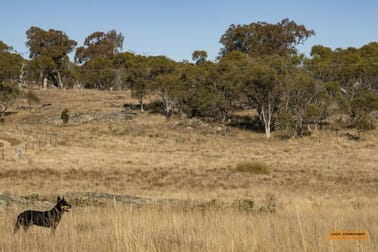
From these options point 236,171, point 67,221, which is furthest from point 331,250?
point 236,171

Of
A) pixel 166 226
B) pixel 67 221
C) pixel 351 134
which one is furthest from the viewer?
pixel 351 134

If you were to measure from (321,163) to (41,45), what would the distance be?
302ft

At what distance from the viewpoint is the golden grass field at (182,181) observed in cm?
517

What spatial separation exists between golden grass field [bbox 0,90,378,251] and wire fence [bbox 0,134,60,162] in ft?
0.46

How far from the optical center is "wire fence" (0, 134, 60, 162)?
3506 centimetres

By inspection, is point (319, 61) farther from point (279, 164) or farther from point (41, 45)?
point (41, 45)

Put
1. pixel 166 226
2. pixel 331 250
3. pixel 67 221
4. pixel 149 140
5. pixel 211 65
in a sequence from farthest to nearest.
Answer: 1. pixel 211 65
2. pixel 149 140
3. pixel 67 221
4. pixel 166 226
5. pixel 331 250

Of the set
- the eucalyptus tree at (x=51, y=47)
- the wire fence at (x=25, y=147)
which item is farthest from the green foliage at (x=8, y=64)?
the wire fence at (x=25, y=147)

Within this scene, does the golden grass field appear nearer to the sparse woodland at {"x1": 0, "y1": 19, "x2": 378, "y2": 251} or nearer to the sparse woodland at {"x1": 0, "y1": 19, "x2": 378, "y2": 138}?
the sparse woodland at {"x1": 0, "y1": 19, "x2": 378, "y2": 251}

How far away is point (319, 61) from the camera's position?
84.5m

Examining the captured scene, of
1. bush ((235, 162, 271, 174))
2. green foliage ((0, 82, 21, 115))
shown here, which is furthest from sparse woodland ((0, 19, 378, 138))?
bush ((235, 162, 271, 174))

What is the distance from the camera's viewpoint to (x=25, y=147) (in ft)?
132

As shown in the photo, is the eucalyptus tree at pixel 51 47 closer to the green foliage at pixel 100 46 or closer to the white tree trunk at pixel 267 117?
the green foliage at pixel 100 46

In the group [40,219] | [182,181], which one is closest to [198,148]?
[182,181]
